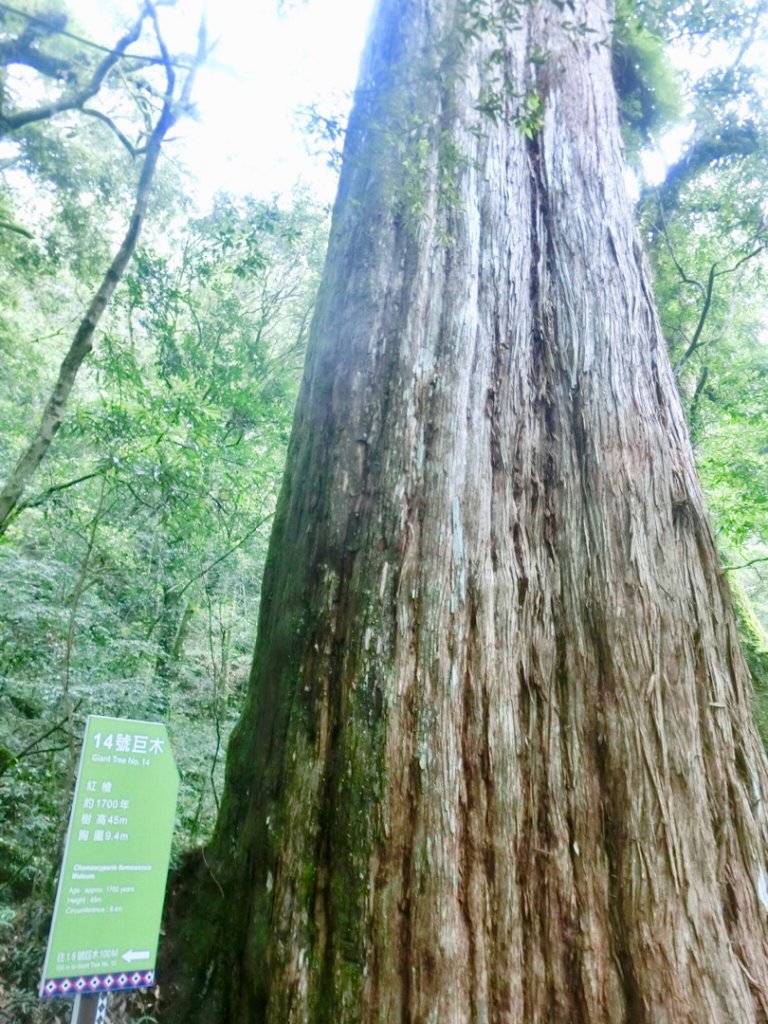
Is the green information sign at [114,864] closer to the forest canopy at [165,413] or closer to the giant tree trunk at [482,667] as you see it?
the giant tree trunk at [482,667]

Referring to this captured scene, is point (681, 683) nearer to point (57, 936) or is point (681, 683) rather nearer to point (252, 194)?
point (57, 936)

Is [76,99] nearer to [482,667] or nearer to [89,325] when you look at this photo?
[89,325]

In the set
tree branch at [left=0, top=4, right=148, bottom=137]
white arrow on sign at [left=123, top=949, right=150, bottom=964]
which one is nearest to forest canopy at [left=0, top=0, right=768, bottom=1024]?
tree branch at [left=0, top=4, right=148, bottom=137]

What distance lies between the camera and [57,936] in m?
1.97

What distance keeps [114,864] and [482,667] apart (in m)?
1.37

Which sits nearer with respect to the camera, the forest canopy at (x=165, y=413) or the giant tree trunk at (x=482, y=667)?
the giant tree trunk at (x=482, y=667)

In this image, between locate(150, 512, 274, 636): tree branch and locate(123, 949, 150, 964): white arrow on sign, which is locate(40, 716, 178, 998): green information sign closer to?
locate(123, 949, 150, 964): white arrow on sign

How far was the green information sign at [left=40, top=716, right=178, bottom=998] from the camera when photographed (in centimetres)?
199

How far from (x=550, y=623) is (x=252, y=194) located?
7438mm

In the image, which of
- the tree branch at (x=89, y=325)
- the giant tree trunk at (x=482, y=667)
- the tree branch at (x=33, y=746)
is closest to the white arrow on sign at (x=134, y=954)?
the giant tree trunk at (x=482, y=667)

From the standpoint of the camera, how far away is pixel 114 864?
215cm

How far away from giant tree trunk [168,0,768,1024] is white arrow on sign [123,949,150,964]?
0.42 ft

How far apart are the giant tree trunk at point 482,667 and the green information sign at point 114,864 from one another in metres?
0.16

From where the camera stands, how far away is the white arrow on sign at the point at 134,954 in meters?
2.06
